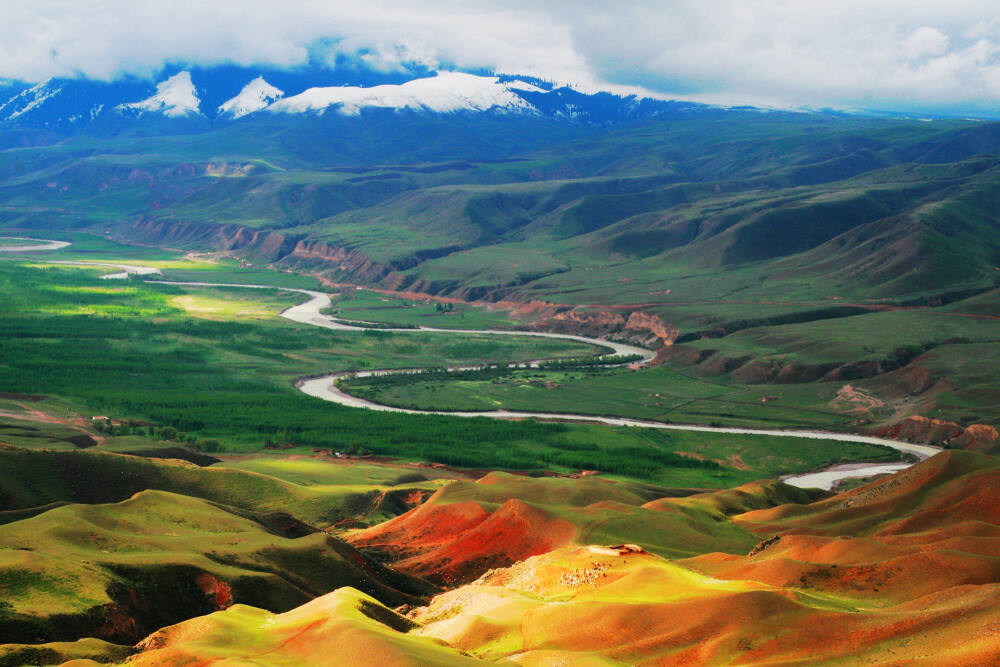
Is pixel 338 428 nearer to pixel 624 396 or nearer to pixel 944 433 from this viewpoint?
pixel 624 396

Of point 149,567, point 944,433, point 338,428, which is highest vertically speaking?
point 149,567

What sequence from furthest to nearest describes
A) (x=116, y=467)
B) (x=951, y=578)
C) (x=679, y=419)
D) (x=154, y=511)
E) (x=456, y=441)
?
1. (x=679, y=419)
2. (x=456, y=441)
3. (x=116, y=467)
4. (x=154, y=511)
5. (x=951, y=578)

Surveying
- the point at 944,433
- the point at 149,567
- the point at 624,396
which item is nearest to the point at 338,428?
the point at 624,396

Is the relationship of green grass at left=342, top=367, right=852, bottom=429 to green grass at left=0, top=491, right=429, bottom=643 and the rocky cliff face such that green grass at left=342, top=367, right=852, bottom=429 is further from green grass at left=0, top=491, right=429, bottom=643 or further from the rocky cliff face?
green grass at left=0, top=491, right=429, bottom=643

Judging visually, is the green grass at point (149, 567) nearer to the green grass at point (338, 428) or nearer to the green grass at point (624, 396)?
the green grass at point (338, 428)

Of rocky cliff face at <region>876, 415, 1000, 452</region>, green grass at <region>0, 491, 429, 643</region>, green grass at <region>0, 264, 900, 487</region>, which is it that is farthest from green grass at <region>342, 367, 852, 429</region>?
green grass at <region>0, 491, 429, 643</region>

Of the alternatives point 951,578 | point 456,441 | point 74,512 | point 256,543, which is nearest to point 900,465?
point 456,441

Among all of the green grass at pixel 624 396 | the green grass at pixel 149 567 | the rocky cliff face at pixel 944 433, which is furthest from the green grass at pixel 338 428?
the green grass at pixel 149 567

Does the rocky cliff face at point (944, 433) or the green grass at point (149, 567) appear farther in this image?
the rocky cliff face at point (944, 433)

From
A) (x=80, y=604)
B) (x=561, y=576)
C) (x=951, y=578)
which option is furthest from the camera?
(x=561, y=576)

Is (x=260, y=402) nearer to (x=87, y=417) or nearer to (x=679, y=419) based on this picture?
(x=87, y=417)

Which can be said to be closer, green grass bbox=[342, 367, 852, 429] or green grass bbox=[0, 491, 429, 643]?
green grass bbox=[0, 491, 429, 643]
